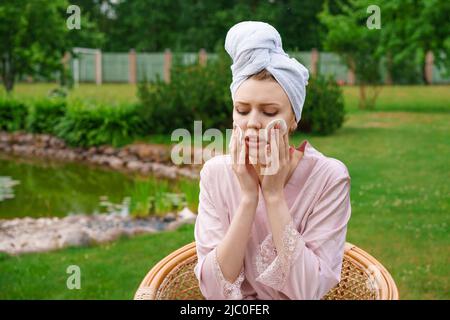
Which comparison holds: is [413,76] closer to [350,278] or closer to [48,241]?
[48,241]

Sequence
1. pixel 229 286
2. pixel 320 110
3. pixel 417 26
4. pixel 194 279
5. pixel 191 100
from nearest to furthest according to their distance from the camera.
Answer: pixel 229 286 → pixel 194 279 → pixel 320 110 → pixel 191 100 → pixel 417 26

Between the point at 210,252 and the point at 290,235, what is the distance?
21cm

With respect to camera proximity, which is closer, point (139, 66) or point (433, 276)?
point (433, 276)

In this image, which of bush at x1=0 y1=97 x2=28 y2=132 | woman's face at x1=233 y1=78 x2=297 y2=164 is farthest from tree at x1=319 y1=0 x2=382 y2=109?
woman's face at x1=233 y1=78 x2=297 y2=164

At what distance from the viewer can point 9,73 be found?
1152cm

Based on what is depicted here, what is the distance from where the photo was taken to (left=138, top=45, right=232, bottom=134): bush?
312 inches

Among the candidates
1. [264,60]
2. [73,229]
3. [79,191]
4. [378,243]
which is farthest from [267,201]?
[79,191]

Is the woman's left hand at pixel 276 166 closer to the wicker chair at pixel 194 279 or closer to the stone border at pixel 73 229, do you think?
the wicker chair at pixel 194 279

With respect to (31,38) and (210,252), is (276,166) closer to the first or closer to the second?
(210,252)

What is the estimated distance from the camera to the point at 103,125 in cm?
815

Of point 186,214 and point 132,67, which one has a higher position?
point 132,67

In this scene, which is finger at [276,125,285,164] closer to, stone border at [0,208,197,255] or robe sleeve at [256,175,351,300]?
robe sleeve at [256,175,351,300]

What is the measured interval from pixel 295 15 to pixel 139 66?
5.32m

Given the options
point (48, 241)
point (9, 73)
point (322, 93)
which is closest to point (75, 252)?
point (48, 241)
